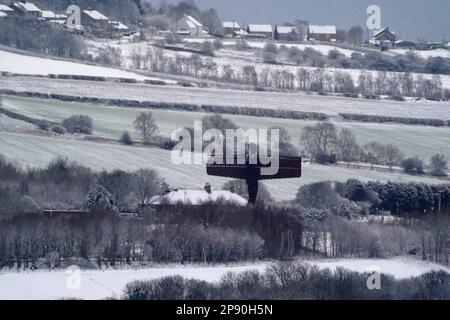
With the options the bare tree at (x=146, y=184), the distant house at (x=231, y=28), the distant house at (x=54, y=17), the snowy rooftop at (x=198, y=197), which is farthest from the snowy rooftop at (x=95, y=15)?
the snowy rooftop at (x=198, y=197)

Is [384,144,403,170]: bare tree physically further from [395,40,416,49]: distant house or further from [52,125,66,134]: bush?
[395,40,416,49]: distant house

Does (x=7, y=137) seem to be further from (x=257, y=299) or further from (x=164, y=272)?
(x=257, y=299)

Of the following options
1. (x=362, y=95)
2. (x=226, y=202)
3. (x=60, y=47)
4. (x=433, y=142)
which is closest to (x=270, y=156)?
(x=226, y=202)

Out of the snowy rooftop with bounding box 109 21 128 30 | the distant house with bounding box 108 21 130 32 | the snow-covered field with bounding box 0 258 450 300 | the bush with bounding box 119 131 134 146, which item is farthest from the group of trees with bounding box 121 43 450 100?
the snow-covered field with bounding box 0 258 450 300

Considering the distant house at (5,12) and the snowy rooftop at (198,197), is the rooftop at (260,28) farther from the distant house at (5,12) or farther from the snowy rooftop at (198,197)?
the snowy rooftop at (198,197)

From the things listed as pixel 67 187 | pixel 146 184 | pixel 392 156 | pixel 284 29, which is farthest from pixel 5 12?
pixel 67 187

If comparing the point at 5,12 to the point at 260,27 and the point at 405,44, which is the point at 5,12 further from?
the point at 405,44

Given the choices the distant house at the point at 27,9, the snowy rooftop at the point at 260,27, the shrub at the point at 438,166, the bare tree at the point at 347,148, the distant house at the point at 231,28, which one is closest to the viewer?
the shrub at the point at 438,166
